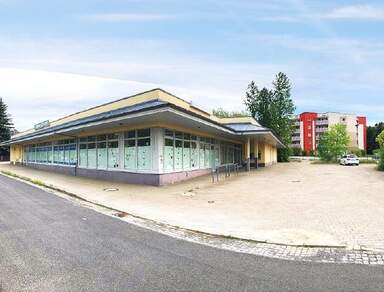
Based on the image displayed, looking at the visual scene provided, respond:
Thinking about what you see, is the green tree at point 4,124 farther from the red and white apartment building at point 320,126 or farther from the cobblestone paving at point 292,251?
the red and white apartment building at point 320,126

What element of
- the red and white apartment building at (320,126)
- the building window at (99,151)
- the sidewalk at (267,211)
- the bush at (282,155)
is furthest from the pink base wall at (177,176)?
the red and white apartment building at (320,126)

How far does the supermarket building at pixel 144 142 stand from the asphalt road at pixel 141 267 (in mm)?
8077

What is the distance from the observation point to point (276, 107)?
62594 millimetres

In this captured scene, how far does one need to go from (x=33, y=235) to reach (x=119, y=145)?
13.1 m

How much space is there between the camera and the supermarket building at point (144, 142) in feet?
57.0

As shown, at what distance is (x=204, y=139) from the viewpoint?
24703mm

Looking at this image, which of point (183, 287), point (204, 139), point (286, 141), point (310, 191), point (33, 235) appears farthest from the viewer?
point (286, 141)

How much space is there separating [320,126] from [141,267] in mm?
112875

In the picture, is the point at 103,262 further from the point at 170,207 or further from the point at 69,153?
the point at 69,153

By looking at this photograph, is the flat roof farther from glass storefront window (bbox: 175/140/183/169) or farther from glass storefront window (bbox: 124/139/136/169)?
glass storefront window (bbox: 175/140/183/169)

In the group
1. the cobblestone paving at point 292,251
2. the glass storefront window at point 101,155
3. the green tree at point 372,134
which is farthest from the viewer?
the green tree at point 372,134

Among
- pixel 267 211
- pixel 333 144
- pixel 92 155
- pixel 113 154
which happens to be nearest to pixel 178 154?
pixel 113 154

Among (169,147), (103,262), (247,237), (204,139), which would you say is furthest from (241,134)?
(103,262)

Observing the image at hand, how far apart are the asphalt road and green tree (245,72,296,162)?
180 ft
